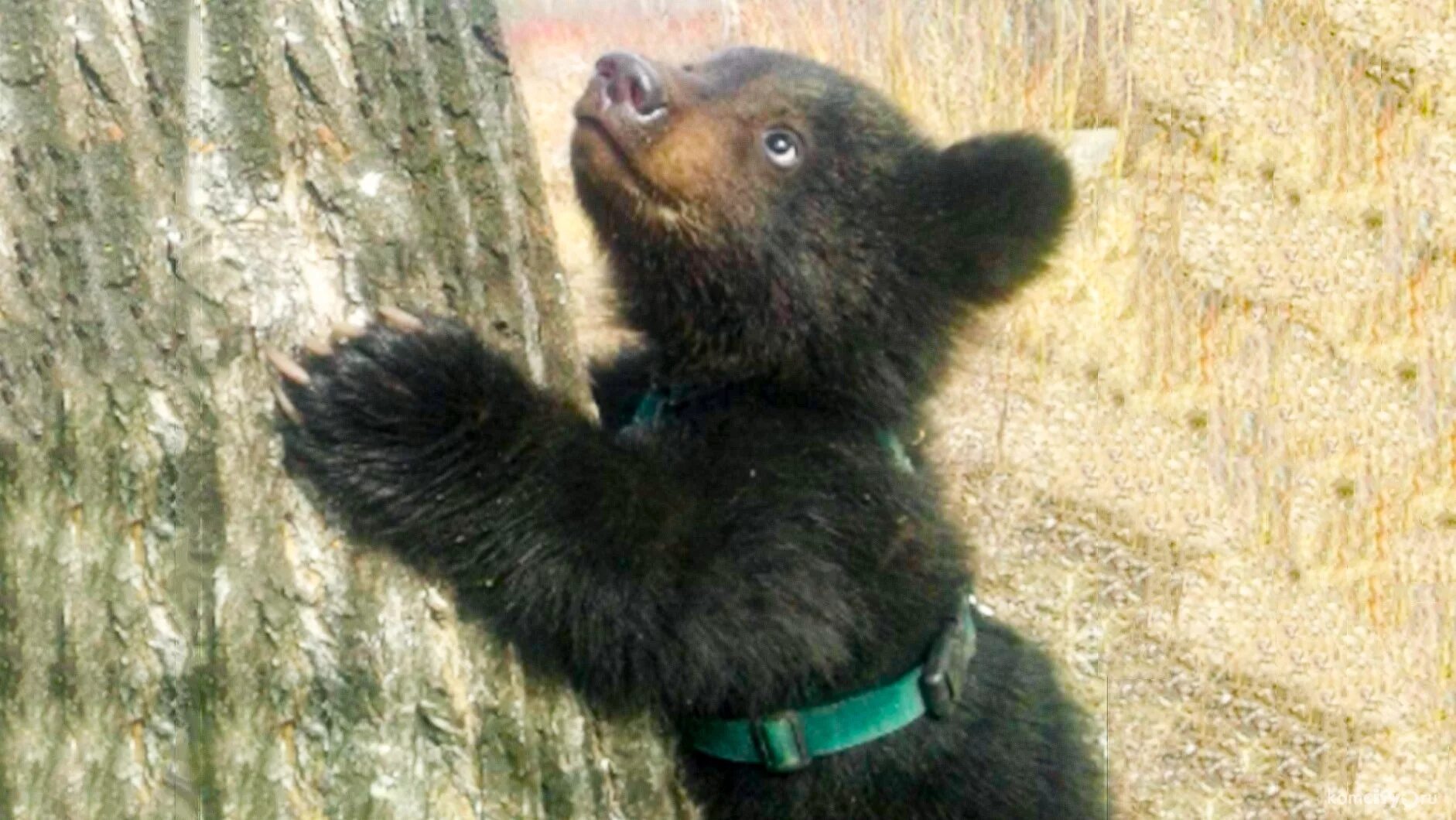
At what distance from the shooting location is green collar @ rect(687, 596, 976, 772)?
337cm

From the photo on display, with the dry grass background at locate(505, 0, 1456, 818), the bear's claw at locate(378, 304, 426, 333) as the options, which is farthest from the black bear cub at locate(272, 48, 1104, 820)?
the dry grass background at locate(505, 0, 1456, 818)

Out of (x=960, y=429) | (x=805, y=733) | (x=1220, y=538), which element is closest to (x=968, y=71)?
(x=960, y=429)

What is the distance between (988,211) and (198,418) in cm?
202

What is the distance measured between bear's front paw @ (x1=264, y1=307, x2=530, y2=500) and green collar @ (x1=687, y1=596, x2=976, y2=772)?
2.64ft

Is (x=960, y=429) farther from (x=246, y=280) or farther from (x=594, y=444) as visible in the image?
(x=246, y=280)

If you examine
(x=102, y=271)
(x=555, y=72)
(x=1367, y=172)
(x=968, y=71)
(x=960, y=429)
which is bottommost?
(x=960, y=429)

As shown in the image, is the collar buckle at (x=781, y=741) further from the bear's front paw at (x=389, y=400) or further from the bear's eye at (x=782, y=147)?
the bear's eye at (x=782, y=147)

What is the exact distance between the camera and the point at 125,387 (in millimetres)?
2594

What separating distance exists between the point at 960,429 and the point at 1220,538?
4.02 feet

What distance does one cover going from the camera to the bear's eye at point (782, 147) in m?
3.88

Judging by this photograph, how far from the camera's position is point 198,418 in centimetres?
264

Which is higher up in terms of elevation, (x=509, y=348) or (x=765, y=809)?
(x=509, y=348)

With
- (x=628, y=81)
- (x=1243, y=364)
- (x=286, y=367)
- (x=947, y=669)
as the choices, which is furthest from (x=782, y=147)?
(x=1243, y=364)

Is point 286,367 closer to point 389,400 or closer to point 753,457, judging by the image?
point 389,400
